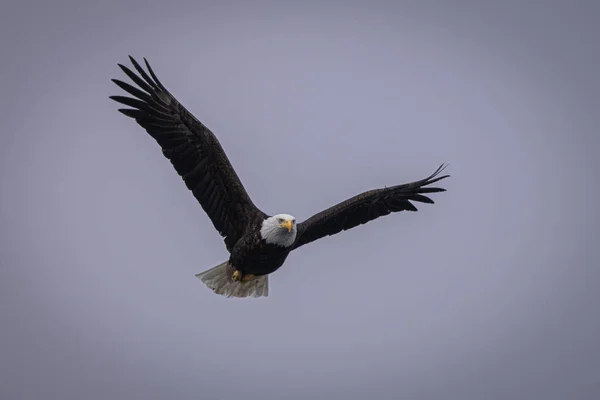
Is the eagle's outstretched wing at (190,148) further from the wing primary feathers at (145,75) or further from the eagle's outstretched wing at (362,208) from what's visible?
the eagle's outstretched wing at (362,208)

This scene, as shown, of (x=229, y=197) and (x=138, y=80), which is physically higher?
(x=138, y=80)

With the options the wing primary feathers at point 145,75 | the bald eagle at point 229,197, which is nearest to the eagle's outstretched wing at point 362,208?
the bald eagle at point 229,197

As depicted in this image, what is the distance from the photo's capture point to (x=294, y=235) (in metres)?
10.8

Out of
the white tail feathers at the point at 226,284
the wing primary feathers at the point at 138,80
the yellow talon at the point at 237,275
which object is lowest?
the yellow talon at the point at 237,275

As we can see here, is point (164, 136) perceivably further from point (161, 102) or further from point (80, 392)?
point (80, 392)

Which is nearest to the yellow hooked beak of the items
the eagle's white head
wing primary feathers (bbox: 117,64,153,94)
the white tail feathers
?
the eagle's white head

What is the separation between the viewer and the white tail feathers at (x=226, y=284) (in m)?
12.2

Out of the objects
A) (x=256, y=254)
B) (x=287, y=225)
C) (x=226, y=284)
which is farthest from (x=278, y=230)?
(x=226, y=284)

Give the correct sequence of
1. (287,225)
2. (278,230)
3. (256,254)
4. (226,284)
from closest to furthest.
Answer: (287,225), (278,230), (256,254), (226,284)

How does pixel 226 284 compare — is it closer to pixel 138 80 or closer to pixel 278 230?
pixel 278 230

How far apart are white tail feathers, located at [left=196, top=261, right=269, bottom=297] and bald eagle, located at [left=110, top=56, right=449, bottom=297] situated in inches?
13.5

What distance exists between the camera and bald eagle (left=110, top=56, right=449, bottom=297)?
10.4m

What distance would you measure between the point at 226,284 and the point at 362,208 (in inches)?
82.3

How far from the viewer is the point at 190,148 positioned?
10547 millimetres
